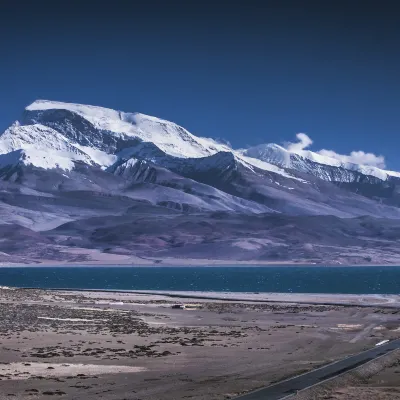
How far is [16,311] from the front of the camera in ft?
197

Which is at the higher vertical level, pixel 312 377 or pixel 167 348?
pixel 167 348

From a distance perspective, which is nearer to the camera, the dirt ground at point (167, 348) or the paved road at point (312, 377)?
the paved road at point (312, 377)

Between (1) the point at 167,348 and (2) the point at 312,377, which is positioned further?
(1) the point at 167,348

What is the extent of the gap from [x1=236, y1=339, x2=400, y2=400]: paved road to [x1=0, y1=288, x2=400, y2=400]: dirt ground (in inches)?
35.7

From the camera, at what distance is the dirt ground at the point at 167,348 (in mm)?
29047

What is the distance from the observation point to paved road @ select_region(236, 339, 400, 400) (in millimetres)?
26281

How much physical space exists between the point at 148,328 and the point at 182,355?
13001 millimetres

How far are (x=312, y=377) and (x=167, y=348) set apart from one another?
40.6 ft

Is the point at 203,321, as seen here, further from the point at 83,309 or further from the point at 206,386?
the point at 206,386

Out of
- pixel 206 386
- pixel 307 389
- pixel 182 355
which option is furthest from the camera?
pixel 182 355

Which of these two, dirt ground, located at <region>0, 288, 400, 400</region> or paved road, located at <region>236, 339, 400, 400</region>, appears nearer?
paved road, located at <region>236, 339, 400, 400</region>

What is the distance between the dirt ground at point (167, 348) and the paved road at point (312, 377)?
2.97ft

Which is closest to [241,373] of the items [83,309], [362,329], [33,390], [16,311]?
[33,390]

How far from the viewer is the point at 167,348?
41156 millimetres
